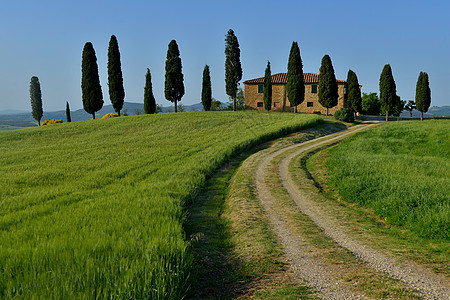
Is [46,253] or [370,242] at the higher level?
[46,253]

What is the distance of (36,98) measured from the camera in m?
84.6

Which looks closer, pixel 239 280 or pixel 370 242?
pixel 239 280

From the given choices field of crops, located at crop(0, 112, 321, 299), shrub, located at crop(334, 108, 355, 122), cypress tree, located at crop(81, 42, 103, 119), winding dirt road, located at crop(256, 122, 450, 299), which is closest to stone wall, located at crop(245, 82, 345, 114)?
shrub, located at crop(334, 108, 355, 122)

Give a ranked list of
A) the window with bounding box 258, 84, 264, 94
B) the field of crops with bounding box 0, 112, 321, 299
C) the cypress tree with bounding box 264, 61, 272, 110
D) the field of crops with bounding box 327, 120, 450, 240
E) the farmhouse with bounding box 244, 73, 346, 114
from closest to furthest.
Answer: the field of crops with bounding box 0, 112, 321, 299
the field of crops with bounding box 327, 120, 450, 240
the cypress tree with bounding box 264, 61, 272, 110
the farmhouse with bounding box 244, 73, 346, 114
the window with bounding box 258, 84, 264, 94

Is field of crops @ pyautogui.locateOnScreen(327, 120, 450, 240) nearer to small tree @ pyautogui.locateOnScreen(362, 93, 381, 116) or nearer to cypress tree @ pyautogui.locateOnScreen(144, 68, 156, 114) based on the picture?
cypress tree @ pyautogui.locateOnScreen(144, 68, 156, 114)

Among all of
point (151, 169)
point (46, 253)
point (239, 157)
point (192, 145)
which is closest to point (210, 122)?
point (192, 145)

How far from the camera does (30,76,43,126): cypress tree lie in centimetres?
8312

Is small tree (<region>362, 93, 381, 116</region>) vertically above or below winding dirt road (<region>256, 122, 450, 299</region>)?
above

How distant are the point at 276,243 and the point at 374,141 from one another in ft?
80.6

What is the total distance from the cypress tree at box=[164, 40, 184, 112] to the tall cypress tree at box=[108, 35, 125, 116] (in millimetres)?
9551

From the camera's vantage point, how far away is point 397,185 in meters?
12.6

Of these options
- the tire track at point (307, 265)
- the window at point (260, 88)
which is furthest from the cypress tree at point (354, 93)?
the tire track at point (307, 265)

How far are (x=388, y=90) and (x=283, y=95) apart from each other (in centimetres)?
2215

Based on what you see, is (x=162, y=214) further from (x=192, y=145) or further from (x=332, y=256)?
(x=192, y=145)
